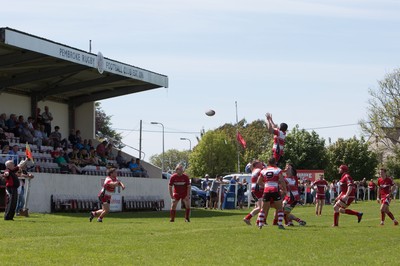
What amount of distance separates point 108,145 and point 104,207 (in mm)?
17796

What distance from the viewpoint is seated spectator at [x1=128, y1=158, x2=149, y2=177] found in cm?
4234

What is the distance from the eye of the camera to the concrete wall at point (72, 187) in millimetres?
30875

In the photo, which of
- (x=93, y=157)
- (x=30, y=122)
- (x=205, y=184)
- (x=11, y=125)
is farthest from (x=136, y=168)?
(x=205, y=184)

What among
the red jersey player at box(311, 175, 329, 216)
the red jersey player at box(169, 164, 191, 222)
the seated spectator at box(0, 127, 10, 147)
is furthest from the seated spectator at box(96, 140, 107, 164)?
the red jersey player at box(169, 164, 191, 222)

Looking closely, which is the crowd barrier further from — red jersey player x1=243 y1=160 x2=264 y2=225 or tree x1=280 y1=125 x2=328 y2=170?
tree x1=280 y1=125 x2=328 y2=170

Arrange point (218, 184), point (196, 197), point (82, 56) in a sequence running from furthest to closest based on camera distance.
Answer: point (196, 197) → point (218, 184) → point (82, 56)

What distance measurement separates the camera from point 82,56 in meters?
35.5

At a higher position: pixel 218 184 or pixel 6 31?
pixel 6 31

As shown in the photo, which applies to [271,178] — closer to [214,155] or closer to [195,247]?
[195,247]

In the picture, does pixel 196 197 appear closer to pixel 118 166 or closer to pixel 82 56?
pixel 118 166

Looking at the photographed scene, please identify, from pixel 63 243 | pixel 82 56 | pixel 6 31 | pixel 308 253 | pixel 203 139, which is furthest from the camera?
pixel 203 139

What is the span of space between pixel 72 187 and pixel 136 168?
9.36 meters

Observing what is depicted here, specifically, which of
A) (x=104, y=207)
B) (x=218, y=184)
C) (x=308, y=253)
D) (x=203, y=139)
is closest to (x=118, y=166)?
(x=218, y=184)

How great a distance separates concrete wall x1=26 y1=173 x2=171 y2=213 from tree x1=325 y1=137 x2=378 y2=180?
51.2 m
